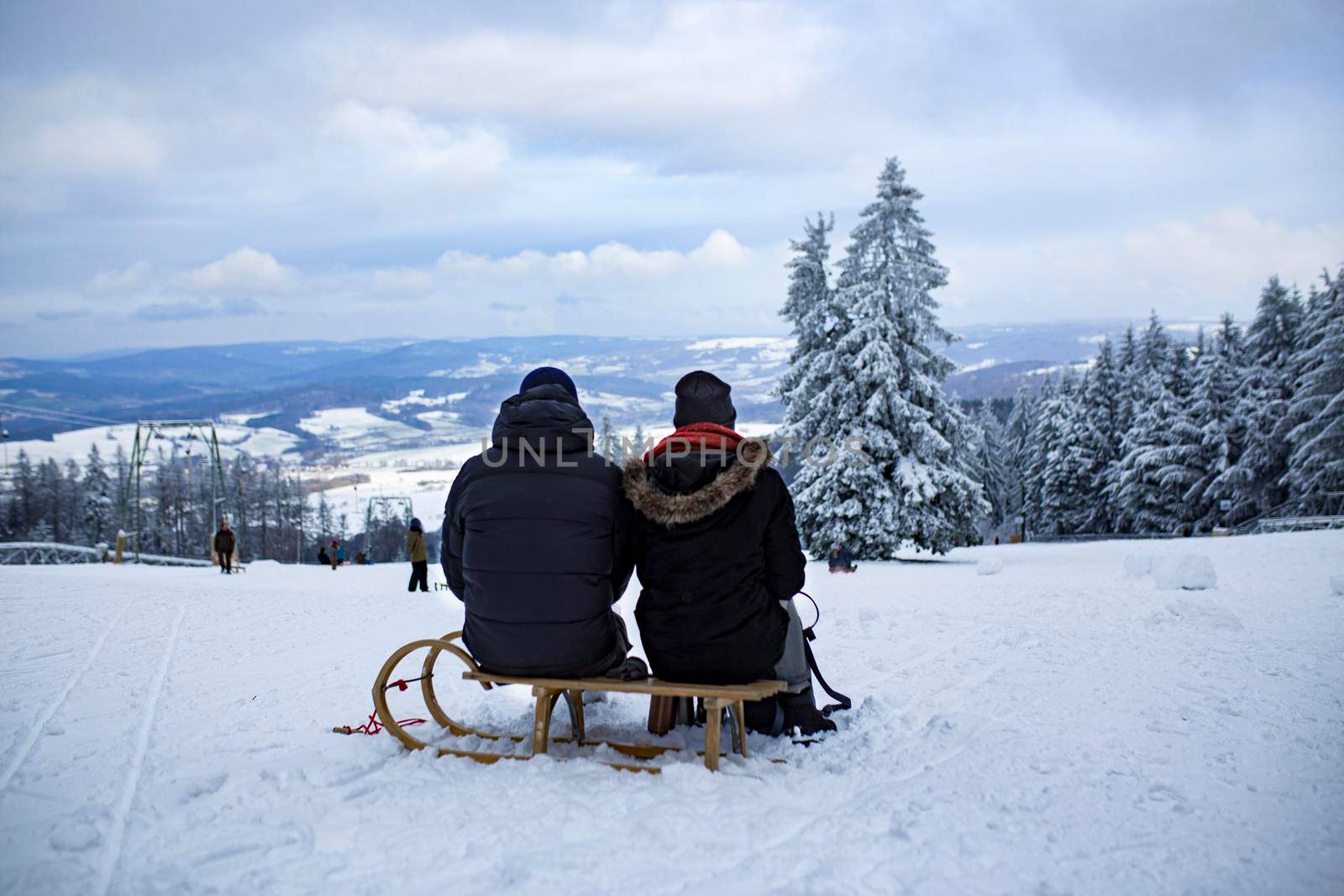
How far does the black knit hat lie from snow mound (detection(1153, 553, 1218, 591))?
10147mm

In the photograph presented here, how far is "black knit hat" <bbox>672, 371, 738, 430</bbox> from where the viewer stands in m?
4.86

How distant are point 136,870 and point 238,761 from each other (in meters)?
1.40

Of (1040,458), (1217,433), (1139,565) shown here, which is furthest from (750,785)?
(1040,458)

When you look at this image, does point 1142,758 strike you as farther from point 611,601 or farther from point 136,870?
point 136,870

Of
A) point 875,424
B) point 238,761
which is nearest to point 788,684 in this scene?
point 238,761

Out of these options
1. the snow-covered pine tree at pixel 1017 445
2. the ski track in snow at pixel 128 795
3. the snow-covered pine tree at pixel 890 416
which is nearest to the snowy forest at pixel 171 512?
the snow-covered pine tree at pixel 1017 445

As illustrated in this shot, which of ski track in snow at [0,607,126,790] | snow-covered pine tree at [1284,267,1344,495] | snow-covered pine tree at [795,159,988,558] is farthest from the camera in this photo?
snow-covered pine tree at [1284,267,1344,495]

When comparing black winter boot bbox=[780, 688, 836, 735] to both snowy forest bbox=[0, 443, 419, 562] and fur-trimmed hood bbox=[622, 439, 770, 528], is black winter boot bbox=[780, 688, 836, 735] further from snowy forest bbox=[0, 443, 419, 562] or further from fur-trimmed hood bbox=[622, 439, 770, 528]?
snowy forest bbox=[0, 443, 419, 562]

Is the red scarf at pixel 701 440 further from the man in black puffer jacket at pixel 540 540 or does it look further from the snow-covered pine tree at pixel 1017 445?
the snow-covered pine tree at pixel 1017 445

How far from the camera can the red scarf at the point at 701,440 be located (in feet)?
15.2

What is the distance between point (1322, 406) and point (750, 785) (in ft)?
111

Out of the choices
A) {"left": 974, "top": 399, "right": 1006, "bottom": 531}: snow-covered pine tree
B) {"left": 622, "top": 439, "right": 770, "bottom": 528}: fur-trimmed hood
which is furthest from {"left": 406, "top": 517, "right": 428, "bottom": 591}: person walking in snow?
{"left": 974, "top": 399, "right": 1006, "bottom": 531}: snow-covered pine tree

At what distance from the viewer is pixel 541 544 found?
4.42 meters

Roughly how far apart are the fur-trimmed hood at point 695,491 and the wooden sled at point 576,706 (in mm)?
910
